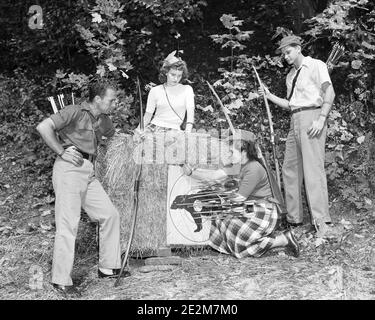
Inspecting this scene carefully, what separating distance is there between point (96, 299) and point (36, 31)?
5541 mm

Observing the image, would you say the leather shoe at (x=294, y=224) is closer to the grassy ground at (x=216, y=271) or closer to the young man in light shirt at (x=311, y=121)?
the grassy ground at (x=216, y=271)

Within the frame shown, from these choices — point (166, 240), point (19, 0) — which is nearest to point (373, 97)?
point (166, 240)

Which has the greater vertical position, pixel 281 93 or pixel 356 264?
pixel 281 93

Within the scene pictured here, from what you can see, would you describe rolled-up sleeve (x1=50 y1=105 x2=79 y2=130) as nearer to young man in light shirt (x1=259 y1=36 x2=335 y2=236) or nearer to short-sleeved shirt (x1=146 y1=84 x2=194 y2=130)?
short-sleeved shirt (x1=146 y1=84 x2=194 y2=130)

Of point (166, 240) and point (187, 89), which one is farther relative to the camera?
point (187, 89)

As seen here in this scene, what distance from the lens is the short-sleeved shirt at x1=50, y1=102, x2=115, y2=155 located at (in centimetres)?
405

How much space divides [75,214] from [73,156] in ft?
1.38

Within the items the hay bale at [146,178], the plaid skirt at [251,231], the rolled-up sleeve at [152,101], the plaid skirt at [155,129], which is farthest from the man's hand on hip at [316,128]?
the rolled-up sleeve at [152,101]

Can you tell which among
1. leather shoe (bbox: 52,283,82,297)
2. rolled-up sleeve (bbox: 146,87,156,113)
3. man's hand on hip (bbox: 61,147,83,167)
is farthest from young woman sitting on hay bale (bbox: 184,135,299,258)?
leather shoe (bbox: 52,283,82,297)

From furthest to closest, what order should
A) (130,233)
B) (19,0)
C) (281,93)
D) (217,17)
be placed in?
(19,0)
(217,17)
(281,93)
(130,233)

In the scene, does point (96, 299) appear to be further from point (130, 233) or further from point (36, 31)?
point (36, 31)

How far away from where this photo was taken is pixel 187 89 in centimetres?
514

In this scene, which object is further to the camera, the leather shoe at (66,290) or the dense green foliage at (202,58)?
the dense green foliage at (202,58)

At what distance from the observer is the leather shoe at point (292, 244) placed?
15.3ft
